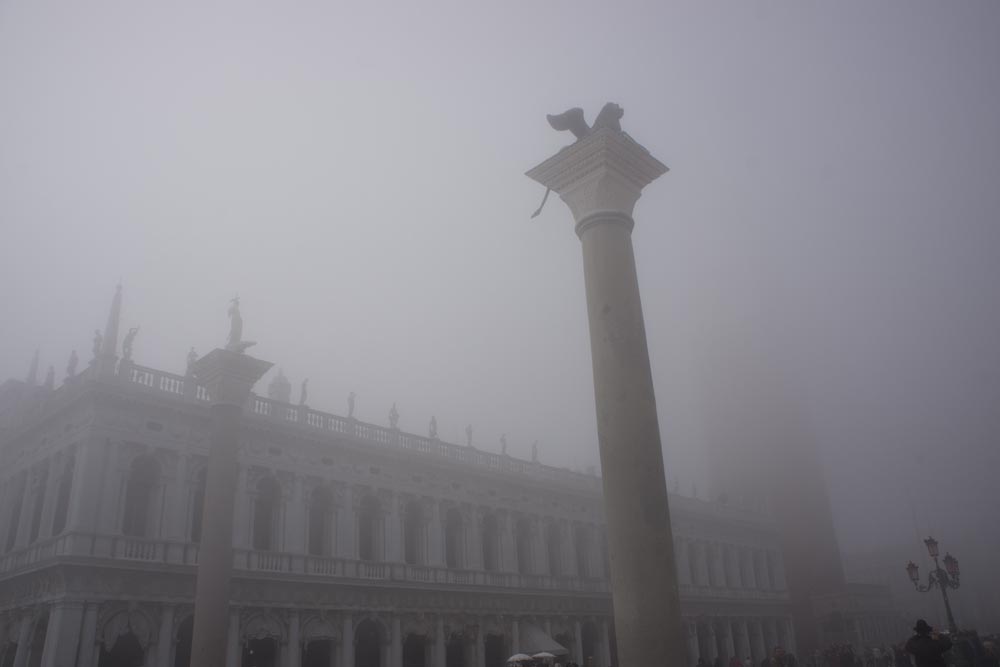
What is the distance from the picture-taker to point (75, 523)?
68.3 feet

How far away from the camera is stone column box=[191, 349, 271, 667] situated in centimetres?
1124

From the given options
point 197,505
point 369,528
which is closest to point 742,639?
point 369,528

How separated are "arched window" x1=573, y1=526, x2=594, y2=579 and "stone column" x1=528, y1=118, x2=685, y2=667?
31491 millimetres

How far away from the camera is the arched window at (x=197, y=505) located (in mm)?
23547

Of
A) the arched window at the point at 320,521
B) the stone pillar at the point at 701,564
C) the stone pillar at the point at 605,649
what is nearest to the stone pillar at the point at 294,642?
the arched window at the point at 320,521

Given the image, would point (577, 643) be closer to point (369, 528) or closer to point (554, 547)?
point (554, 547)

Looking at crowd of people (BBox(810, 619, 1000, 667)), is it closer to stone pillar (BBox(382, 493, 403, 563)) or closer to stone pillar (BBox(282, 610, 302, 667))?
stone pillar (BBox(382, 493, 403, 563))

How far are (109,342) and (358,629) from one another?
12.4m

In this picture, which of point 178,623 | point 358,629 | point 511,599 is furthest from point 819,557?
point 178,623

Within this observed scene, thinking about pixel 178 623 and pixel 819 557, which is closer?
pixel 178 623

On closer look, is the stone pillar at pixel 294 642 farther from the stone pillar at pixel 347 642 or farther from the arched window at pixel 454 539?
the arched window at pixel 454 539

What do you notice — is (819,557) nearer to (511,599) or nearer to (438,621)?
(511,599)

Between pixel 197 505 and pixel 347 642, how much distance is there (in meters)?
6.70

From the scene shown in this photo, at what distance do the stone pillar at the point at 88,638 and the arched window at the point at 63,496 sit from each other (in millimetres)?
3192
